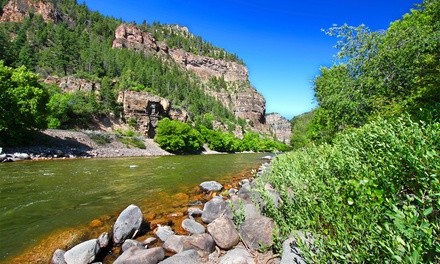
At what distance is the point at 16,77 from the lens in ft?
139

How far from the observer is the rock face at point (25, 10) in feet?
454

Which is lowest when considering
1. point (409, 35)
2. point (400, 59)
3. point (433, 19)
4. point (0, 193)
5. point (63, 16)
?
point (0, 193)

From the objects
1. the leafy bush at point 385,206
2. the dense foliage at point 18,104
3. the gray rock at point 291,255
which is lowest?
the gray rock at point 291,255

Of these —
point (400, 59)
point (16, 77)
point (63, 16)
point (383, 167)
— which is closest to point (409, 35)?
point (400, 59)

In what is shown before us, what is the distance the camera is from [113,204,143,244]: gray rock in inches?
381

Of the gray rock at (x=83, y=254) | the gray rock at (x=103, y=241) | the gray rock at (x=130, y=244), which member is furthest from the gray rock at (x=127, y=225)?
the gray rock at (x=83, y=254)

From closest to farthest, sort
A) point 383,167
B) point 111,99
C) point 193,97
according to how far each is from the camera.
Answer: point 383,167 → point 111,99 → point 193,97

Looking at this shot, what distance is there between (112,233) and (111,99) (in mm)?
86327

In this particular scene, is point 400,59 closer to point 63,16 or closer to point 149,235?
point 149,235

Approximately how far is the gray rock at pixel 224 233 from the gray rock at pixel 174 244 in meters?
1.10

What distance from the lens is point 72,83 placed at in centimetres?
9025

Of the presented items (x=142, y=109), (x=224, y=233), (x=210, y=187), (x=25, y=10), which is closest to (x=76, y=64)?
(x=142, y=109)

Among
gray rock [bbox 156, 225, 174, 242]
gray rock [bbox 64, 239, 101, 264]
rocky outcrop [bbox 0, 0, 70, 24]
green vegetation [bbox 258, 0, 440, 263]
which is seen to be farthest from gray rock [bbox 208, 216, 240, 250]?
rocky outcrop [bbox 0, 0, 70, 24]

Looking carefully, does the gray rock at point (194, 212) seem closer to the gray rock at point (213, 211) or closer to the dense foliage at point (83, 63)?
the gray rock at point (213, 211)
